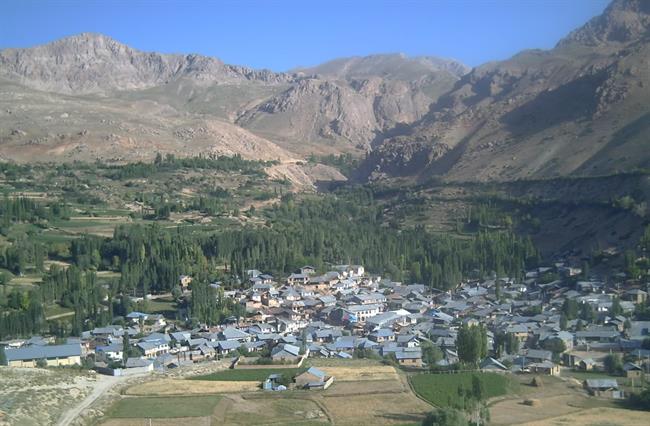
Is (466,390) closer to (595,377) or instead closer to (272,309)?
(595,377)

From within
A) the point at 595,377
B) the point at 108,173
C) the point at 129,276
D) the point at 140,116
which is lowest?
the point at 595,377

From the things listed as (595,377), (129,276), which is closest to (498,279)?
(595,377)

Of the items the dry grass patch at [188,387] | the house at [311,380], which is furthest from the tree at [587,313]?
the dry grass patch at [188,387]

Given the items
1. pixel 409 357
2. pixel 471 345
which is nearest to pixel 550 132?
pixel 409 357

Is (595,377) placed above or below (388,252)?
below

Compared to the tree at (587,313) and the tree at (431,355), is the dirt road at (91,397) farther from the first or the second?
the tree at (587,313)

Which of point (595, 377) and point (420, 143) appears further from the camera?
point (420, 143)

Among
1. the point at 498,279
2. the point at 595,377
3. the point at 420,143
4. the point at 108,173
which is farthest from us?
the point at 420,143

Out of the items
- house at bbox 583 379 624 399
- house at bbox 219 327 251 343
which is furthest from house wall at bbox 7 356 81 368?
house at bbox 583 379 624 399

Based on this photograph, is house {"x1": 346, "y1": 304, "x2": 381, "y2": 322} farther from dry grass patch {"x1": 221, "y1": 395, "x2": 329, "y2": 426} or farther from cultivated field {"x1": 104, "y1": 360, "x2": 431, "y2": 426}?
dry grass patch {"x1": 221, "y1": 395, "x2": 329, "y2": 426}
